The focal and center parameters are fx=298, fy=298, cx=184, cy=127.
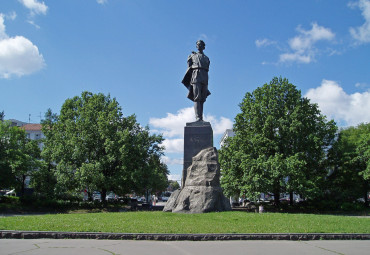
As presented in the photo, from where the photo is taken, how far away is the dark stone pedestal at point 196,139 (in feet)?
51.1

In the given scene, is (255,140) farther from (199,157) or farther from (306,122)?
(199,157)

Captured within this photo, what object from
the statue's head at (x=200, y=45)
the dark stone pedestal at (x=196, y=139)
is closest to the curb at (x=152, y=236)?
the dark stone pedestal at (x=196, y=139)

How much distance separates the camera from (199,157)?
14.6 metres

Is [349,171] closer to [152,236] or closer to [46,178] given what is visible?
[152,236]

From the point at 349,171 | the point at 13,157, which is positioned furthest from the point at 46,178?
the point at 349,171

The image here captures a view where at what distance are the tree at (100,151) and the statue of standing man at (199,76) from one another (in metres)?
12.5

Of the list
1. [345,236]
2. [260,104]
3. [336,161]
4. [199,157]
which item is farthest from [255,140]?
[345,236]

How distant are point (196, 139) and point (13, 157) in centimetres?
2131

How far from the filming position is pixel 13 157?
93.4 feet
